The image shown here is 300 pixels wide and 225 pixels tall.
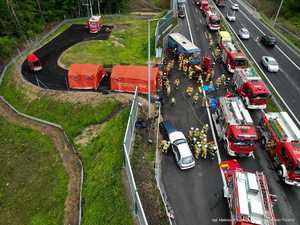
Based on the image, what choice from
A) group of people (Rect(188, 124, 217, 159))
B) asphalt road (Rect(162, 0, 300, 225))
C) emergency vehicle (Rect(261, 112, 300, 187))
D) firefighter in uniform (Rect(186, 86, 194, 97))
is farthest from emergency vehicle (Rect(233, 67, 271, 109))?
group of people (Rect(188, 124, 217, 159))

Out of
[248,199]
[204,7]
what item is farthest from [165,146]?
[204,7]

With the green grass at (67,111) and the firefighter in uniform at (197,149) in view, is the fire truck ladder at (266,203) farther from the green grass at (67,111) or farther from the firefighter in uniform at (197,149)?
the green grass at (67,111)

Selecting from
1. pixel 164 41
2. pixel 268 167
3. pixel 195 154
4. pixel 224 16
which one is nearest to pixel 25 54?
pixel 164 41

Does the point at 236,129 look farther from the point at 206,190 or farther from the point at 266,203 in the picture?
the point at 266,203

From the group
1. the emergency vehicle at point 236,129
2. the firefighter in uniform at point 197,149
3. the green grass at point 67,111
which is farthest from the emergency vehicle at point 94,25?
the firefighter in uniform at point 197,149

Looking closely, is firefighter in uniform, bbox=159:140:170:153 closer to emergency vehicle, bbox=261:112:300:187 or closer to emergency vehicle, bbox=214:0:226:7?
emergency vehicle, bbox=261:112:300:187

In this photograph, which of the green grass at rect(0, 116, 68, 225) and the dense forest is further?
the dense forest
